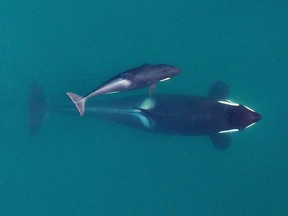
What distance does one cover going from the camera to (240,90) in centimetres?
870

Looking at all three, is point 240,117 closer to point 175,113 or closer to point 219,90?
point 175,113

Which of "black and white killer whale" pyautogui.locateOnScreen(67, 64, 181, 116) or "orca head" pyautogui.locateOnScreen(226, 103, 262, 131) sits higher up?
"black and white killer whale" pyautogui.locateOnScreen(67, 64, 181, 116)

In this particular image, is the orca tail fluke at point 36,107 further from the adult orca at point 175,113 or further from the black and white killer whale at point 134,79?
the black and white killer whale at point 134,79

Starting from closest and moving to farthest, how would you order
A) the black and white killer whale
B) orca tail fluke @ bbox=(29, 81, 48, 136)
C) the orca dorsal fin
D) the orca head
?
the black and white killer whale
the orca head
the orca dorsal fin
orca tail fluke @ bbox=(29, 81, 48, 136)

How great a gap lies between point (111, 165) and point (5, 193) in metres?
2.32

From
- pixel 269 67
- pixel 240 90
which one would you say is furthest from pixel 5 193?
pixel 269 67

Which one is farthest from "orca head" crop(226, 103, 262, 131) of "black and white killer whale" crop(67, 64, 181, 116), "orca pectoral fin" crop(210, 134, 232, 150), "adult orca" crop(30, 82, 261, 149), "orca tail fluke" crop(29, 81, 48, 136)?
"orca tail fluke" crop(29, 81, 48, 136)

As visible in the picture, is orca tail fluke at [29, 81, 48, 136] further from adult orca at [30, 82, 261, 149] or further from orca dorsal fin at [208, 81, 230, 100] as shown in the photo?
orca dorsal fin at [208, 81, 230, 100]

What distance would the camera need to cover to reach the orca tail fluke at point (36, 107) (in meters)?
8.41

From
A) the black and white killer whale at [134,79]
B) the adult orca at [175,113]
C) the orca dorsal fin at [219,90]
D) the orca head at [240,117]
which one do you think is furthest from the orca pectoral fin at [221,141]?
the black and white killer whale at [134,79]

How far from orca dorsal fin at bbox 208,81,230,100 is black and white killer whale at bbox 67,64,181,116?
2.18 meters

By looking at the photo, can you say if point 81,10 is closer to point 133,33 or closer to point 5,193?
point 133,33

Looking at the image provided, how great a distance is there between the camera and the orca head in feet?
22.6

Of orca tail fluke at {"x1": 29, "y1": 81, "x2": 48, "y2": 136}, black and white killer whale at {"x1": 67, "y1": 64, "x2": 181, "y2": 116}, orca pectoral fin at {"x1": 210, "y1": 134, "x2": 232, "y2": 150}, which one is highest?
black and white killer whale at {"x1": 67, "y1": 64, "x2": 181, "y2": 116}
